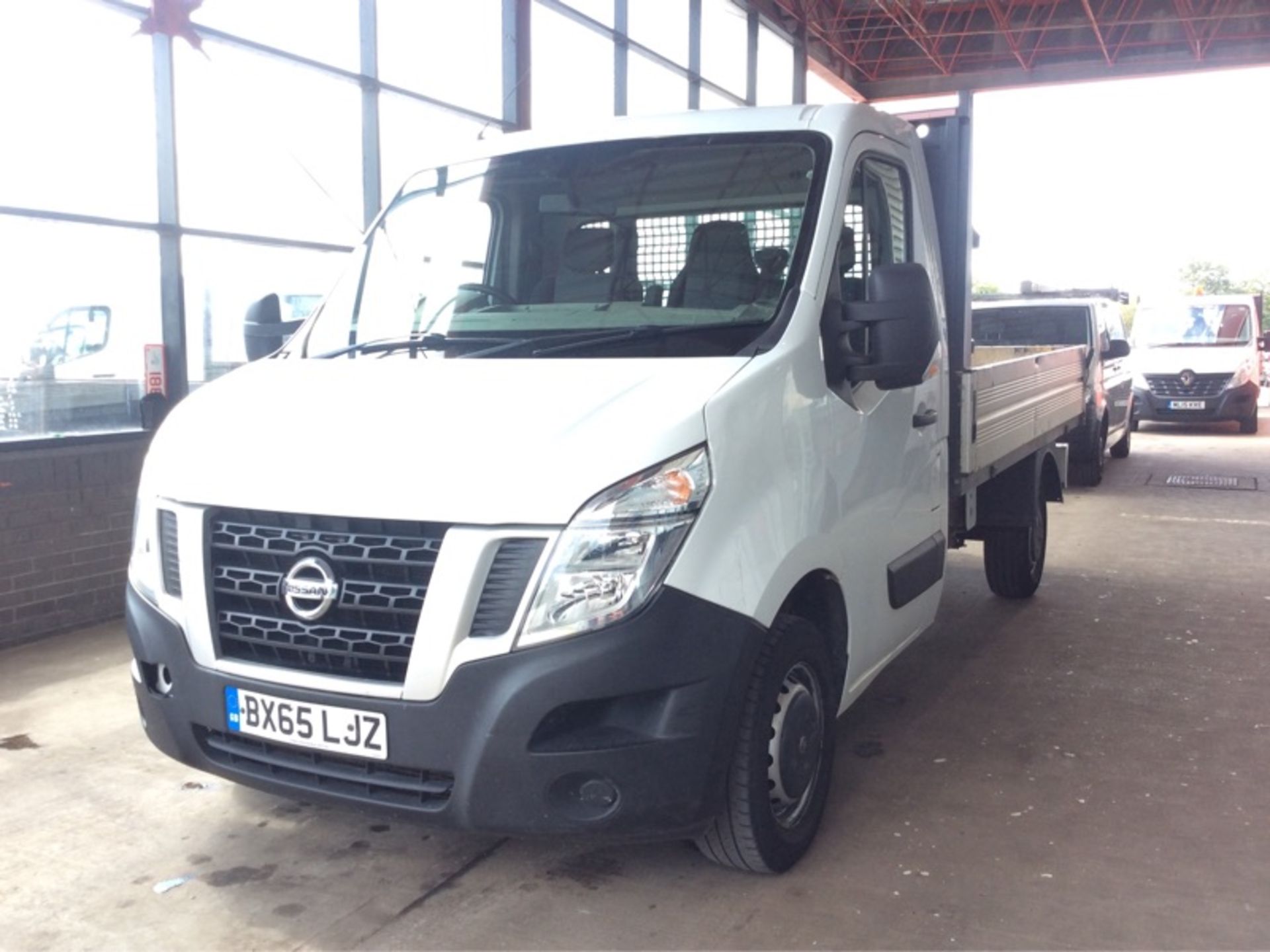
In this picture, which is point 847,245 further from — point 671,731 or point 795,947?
point 795,947

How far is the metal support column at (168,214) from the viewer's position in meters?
6.82

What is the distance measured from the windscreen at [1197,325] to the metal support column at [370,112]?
12.0 meters

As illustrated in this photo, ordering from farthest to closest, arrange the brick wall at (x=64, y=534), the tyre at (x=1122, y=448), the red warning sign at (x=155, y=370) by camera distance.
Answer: the tyre at (x=1122, y=448)
the red warning sign at (x=155, y=370)
the brick wall at (x=64, y=534)

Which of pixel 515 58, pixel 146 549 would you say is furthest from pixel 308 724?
pixel 515 58

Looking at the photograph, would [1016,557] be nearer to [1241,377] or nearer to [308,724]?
[308,724]

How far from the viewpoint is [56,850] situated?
3.46m

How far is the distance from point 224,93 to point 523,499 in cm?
593

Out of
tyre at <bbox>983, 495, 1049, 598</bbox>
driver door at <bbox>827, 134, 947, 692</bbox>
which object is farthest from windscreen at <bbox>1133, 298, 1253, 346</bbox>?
driver door at <bbox>827, 134, 947, 692</bbox>

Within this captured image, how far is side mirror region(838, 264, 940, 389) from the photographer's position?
3.13m

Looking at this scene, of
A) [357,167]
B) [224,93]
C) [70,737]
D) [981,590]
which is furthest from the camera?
[357,167]

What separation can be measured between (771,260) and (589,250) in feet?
1.96

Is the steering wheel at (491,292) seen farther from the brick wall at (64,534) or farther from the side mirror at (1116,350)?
the side mirror at (1116,350)

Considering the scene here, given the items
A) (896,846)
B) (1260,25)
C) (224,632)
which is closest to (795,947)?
(896,846)

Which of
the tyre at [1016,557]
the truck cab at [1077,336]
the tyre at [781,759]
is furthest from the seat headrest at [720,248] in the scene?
the truck cab at [1077,336]
